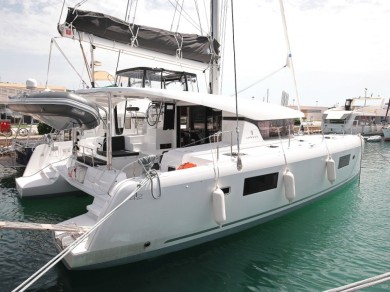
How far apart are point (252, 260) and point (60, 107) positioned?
4291 millimetres

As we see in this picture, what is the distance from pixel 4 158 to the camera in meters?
15.1

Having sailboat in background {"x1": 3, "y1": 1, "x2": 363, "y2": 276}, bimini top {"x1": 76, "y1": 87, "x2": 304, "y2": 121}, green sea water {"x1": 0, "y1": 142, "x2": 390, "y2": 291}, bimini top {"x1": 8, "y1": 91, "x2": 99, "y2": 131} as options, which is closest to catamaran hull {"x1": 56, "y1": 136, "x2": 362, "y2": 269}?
sailboat in background {"x1": 3, "y1": 1, "x2": 363, "y2": 276}

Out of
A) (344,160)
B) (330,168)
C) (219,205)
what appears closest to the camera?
(219,205)

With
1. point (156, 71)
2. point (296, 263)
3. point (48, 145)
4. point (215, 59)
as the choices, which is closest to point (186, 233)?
point (296, 263)

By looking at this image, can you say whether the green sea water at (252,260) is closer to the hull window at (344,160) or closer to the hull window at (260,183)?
the hull window at (260,183)

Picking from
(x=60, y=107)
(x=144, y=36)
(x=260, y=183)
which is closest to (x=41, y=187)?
(x=60, y=107)

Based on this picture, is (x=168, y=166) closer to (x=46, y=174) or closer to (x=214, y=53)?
(x=214, y=53)

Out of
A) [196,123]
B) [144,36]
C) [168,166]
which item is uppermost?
[144,36]

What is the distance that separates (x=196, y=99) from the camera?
267 inches

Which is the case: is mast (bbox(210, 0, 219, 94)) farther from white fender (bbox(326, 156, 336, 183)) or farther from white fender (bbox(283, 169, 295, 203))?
white fender (bbox(283, 169, 295, 203))

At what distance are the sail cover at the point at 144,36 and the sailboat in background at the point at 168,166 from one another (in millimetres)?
29

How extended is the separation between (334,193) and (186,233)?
20.3 feet

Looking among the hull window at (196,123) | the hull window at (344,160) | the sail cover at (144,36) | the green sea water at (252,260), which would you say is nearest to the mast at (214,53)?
the sail cover at (144,36)

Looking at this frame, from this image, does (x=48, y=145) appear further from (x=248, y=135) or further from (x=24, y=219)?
(x=248, y=135)
